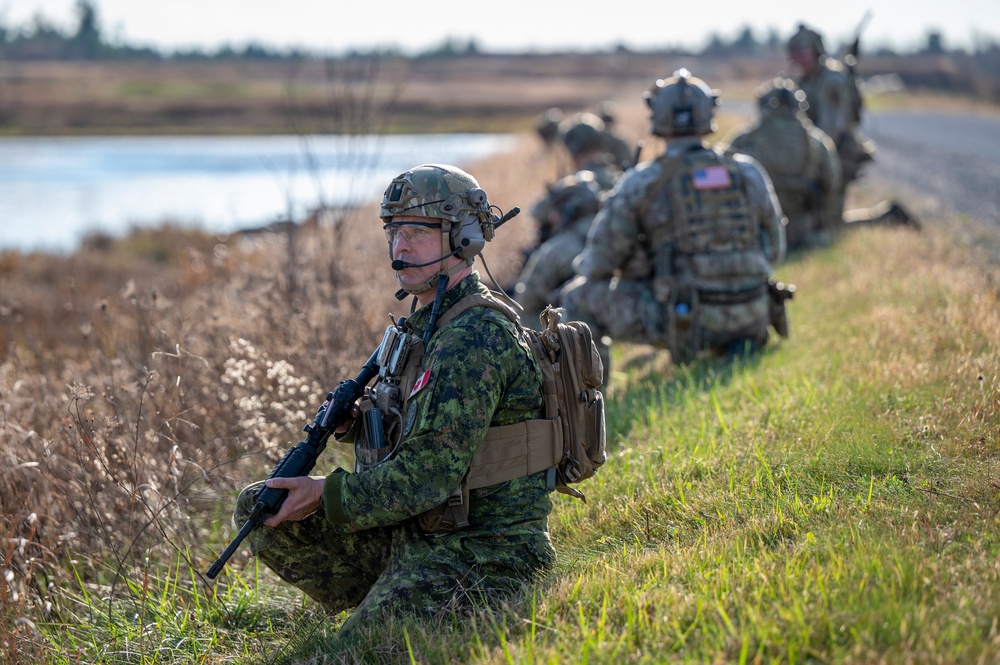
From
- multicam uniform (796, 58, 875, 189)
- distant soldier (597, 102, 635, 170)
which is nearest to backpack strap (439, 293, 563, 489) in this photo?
distant soldier (597, 102, 635, 170)

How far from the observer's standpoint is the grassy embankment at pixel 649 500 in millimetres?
3178

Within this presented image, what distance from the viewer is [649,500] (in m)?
4.57

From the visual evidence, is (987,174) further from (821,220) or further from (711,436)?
(711,436)

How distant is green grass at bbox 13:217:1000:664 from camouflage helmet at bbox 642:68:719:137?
5.13 ft

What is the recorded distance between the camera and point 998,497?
12.3ft

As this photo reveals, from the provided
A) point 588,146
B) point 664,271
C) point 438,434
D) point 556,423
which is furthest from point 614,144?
point 438,434

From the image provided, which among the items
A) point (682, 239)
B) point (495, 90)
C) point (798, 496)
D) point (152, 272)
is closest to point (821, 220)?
point (682, 239)

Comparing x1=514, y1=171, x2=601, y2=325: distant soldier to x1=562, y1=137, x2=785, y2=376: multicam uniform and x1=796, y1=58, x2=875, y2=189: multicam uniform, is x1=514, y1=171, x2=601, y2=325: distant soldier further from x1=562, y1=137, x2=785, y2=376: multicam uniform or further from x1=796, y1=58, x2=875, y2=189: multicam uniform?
x1=796, y1=58, x2=875, y2=189: multicam uniform

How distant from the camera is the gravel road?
14.2 metres

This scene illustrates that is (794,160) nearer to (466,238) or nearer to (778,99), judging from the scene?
(778,99)

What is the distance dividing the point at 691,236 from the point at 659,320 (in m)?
0.62

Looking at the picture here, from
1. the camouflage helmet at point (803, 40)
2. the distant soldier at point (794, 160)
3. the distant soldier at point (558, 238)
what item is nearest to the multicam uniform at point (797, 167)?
the distant soldier at point (794, 160)

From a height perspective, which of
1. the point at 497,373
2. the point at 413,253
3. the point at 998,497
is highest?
the point at 413,253

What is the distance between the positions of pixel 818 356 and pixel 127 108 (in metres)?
59.2
